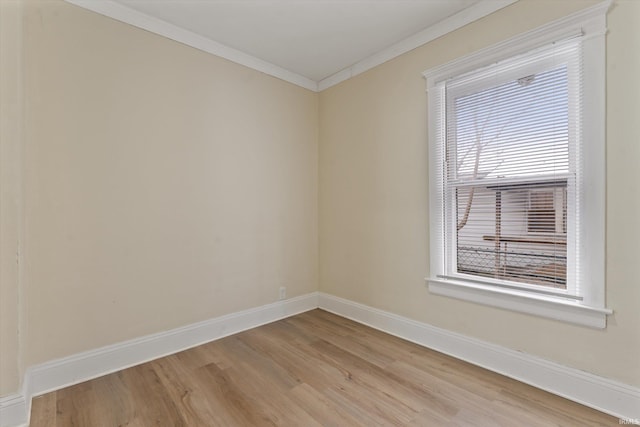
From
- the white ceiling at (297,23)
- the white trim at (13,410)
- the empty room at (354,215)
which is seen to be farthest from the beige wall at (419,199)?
the white trim at (13,410)

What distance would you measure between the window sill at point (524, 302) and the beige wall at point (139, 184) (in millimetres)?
1733

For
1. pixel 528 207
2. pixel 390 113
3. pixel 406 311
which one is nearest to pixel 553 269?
pixel 528 207

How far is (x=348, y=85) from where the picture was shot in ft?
10.9

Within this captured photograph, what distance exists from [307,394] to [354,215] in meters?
1.82

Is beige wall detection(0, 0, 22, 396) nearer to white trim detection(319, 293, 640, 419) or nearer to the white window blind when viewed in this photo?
white trim detection(319, 293, 640, 419)

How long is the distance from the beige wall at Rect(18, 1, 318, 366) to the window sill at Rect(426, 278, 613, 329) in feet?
5.68

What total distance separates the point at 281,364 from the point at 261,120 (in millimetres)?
2335

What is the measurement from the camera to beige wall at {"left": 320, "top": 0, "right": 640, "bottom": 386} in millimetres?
1688

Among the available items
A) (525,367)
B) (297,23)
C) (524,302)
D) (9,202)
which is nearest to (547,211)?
(524,302)

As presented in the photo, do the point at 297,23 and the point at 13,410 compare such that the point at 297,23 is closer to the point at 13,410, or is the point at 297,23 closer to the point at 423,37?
the point at 423,37

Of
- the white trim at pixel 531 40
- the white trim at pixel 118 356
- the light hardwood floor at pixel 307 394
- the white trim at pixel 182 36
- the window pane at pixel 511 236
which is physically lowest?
the light hardwood floor at pixel 307 394

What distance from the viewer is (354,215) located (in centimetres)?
327

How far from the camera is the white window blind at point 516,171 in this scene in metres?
1.91

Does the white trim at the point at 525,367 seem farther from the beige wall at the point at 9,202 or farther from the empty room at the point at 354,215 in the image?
the beige wall at the point at 9,202
